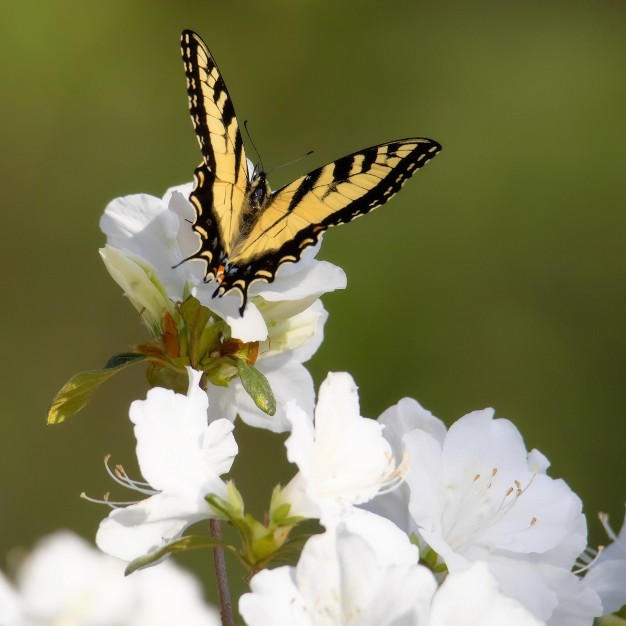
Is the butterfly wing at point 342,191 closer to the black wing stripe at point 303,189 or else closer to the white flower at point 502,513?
the black wing stripe at point 303,189

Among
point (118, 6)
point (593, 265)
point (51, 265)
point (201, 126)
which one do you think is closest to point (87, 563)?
point (201, 126)

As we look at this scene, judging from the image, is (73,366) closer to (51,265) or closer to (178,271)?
(51,265)

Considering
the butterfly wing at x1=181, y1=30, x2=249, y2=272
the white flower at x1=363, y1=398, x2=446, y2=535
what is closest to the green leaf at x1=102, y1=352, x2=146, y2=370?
the butterfly wing at x1=181, y1=30, x2=249, y2=272

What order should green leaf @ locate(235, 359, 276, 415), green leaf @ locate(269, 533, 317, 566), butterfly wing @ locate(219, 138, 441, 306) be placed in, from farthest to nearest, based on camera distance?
butterfly wing @ locate(219, 138, 441, 306), green leaf @ locate(235, 359, 276, 415), green leaf @ locate(269, 533, 317, 566)

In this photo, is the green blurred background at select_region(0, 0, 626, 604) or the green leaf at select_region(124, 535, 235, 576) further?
the green blurred background at select_region(0, 0, 626, 604)

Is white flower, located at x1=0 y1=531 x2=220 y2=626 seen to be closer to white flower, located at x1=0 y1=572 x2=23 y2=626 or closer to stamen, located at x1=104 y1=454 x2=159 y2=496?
white flower, located at x1=0 y1=572 x2=23 y2=626

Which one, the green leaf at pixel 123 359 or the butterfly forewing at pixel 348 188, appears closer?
the green leaf at pixel 123 359

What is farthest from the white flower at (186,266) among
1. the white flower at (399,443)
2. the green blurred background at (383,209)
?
the green blurred background at (383,209)
